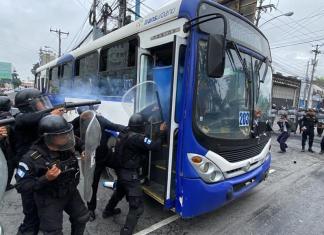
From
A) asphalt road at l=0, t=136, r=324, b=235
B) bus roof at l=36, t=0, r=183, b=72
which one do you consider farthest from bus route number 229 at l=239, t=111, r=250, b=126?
bus roof at l=36, t=0, r=183, b=72

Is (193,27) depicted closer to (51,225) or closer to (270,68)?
(270,68)

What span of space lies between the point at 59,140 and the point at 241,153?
243 centimetres

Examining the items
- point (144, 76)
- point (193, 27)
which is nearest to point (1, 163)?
point (193, 27)

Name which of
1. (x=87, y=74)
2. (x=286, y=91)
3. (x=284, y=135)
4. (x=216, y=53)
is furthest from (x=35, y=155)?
(x=286, y=91)

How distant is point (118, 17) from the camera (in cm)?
1524

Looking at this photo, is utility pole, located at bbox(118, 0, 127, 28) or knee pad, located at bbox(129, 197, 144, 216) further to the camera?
utility pole, located at bbox(118, 0, 127, 28)

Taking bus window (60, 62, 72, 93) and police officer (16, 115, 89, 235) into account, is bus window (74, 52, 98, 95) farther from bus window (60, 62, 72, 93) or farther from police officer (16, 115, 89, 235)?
police officer (16, 115, 89, 235)

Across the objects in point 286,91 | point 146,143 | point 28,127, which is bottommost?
point 146,143

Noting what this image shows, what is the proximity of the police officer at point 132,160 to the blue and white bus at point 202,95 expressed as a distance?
0.31 meters

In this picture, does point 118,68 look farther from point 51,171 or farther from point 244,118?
point 51,171

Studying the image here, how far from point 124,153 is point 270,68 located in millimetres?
3007

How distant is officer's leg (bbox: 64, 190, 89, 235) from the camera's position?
2.76 metres

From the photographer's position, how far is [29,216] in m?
3.02

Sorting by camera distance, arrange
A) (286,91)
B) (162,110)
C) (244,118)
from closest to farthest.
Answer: (162,110) < (244,118) < (286,91)
